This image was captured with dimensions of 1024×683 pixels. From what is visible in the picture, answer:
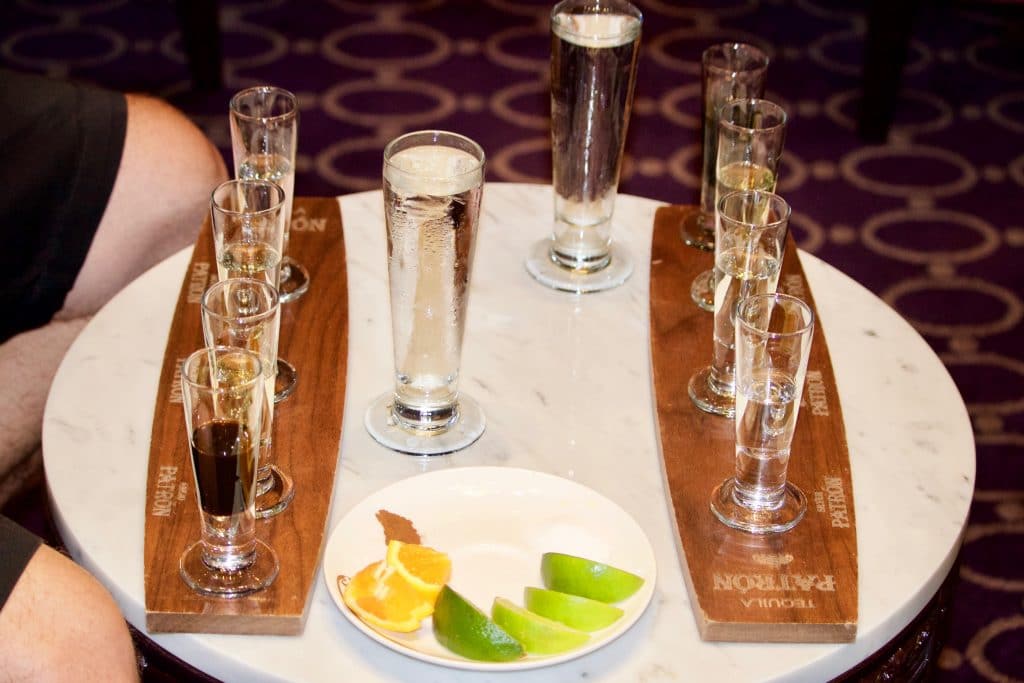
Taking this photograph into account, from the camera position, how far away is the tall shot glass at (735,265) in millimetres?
1446

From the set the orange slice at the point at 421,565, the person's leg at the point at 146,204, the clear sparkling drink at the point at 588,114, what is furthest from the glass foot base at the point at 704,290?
the person's leg at the point at 146,204

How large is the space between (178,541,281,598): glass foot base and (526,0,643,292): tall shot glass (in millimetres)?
593

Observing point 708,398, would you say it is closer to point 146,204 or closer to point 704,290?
point 704,290

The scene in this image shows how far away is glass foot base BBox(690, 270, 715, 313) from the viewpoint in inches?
65.2

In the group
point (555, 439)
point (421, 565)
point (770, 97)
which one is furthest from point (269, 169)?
point (770, 97)

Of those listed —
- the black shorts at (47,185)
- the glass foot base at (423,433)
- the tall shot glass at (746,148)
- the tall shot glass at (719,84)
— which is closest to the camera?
the glass foot base at (423,433)

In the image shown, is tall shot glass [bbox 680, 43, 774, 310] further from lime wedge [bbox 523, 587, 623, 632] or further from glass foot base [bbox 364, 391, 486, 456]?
lime wedge [bbox 523, 587, 623, 632]

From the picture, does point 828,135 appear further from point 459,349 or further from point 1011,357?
point 459,349

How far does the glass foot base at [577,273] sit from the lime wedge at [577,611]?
0.58 meters

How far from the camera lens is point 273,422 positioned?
144 cm

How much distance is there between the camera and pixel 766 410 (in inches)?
→ 49.9

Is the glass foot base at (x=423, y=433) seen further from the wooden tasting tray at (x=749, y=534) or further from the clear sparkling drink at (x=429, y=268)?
the wooden tasting tray at (x=749, y=534)

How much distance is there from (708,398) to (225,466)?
551mm

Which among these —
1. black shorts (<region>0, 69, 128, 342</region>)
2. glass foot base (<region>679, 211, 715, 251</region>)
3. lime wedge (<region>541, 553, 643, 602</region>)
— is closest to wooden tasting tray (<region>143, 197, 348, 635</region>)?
lime wedge (<region>541, 553, 643, 602</region>)
